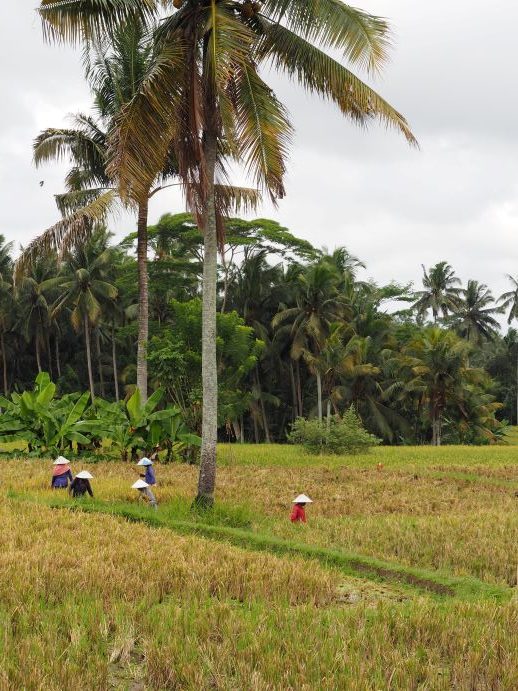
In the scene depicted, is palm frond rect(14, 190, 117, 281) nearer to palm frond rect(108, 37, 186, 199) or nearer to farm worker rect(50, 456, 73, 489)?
farm worker rect(50, 456, 73, 489)

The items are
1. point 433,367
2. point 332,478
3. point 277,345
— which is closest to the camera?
point 332,478

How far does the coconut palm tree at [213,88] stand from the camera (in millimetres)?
9648

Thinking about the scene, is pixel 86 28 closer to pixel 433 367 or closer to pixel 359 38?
pixel 359 38

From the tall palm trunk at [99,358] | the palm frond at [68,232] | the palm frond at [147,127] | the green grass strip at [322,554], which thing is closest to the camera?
the green grass strip at [322,554]

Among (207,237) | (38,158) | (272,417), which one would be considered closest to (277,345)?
(272,417)

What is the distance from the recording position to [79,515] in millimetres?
8984

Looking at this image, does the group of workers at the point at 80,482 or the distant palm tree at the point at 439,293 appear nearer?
the group of workers at the point at 80,482

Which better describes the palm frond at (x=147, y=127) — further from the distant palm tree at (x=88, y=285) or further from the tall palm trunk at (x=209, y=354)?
the distant palm tree at (x=88, y=285)

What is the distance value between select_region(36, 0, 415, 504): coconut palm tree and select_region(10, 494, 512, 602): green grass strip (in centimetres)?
129

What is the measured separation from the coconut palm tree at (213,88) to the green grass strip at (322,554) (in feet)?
4.22

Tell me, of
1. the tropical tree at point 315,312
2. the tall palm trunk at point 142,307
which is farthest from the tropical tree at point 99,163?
the tropical tree at point 315,312

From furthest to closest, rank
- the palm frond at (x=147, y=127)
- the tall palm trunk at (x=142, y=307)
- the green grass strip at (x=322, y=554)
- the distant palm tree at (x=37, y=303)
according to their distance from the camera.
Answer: the distant palm tree at (x=37, y=303)
the tall palm trunk at (x=142, y=307)
the palm frond at (x=147, y=127)
the green grass strip at (x=322, y=554)

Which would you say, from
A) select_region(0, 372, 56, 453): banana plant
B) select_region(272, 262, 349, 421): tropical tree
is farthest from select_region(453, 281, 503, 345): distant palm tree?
select_region(0, 372, 56, 453): banana plant

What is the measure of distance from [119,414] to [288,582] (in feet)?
37.5
